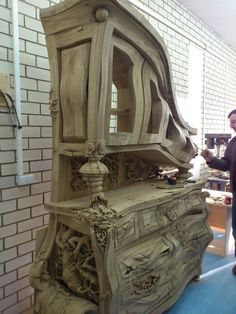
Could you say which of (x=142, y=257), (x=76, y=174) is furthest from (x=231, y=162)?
(x=76, y=174)

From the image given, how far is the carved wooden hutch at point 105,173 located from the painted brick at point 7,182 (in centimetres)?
35

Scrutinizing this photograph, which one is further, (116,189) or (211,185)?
(211,185)

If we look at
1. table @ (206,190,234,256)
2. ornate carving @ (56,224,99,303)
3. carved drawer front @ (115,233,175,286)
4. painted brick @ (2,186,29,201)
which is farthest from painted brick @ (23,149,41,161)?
table @ (206,190,234,256)

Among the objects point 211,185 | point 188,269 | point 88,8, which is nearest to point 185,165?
point 188,269

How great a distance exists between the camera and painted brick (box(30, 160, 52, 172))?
2012 millimetres

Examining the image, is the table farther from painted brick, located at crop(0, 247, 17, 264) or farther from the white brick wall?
painted brick, located at crop(0, 247, 17, 264)

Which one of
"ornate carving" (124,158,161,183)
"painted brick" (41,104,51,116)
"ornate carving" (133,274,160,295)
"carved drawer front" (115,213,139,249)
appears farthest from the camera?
"ornate carving" (124,158,161,183)

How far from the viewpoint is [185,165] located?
237 centimetres

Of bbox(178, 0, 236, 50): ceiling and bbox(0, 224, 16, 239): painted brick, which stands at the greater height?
bbox(178, 0, 236, 50): ceiling

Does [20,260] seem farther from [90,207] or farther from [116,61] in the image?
[116,61]

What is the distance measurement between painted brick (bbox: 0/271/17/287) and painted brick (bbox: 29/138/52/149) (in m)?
0.91

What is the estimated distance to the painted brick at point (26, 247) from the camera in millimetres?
1967

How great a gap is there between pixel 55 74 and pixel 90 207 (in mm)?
828

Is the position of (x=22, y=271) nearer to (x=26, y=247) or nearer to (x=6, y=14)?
(x=26, y=247)
